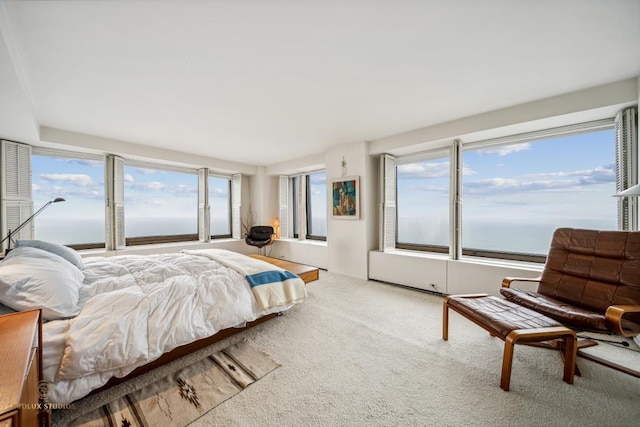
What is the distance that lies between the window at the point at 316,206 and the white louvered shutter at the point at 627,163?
161 inches

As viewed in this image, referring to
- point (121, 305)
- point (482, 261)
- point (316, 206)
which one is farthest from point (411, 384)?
point (316, 206)

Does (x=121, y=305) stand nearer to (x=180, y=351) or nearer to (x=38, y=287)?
(x=38, y=287)

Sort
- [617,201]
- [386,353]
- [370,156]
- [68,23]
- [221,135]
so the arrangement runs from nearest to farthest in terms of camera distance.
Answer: [68,23] → [386,353] → [617,201] → [221,135] → [370,156]

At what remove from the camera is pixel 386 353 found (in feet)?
6.30

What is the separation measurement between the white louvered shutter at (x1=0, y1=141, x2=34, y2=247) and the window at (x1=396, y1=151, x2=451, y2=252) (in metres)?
5.58

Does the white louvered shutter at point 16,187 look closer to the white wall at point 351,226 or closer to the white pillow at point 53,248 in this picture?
the white pillow at point 53,248

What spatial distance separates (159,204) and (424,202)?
514 centimetres

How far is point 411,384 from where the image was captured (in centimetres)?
158

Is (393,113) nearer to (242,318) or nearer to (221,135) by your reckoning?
(221,135)

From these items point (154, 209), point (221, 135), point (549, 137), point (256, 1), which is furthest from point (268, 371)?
point (154, 209)

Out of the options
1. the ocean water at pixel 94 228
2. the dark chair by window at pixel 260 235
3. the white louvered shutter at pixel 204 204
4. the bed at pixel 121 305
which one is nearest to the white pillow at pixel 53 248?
the bed at pixel 121 305

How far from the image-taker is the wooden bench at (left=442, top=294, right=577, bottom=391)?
1471mm

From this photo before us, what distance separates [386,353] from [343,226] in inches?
99.4

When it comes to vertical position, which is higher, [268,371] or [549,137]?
[549,137]
